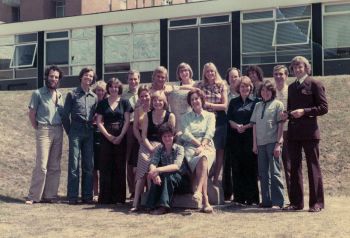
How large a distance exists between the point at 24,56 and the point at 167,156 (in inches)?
911

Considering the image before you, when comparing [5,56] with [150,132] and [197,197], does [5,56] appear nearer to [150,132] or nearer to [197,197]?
[150,132]

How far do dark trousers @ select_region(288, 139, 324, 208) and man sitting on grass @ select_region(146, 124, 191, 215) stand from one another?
1.46m

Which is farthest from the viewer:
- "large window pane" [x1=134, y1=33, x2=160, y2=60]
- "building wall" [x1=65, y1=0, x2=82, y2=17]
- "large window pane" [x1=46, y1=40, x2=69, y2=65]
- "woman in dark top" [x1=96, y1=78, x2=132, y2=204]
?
"building wall" [x1=65, y1=0, x2=82, y2=17]

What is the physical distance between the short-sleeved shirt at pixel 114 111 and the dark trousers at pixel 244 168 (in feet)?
5.55

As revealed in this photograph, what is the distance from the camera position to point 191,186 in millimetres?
7348

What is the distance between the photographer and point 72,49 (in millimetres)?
27250

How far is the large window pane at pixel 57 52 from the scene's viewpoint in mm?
27469

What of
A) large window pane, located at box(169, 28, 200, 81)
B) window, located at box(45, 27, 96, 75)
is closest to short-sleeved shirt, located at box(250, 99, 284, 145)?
large window pane, located at box(169, 28, 200, 81)

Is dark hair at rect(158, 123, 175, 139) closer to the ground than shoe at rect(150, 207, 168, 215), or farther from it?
farther from it

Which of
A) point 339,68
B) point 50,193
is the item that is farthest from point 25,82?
point 50,193

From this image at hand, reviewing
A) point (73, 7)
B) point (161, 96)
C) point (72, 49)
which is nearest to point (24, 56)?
point (72, 49)

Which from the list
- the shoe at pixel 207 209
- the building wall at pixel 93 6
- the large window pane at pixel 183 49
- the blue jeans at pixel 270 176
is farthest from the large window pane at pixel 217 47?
the shoe at pixel 207 209

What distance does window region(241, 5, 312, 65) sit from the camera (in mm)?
21922

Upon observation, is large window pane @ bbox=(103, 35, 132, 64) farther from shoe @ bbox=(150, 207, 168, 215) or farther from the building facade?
shoe @ bbox=(150, 207, 168, 215)
